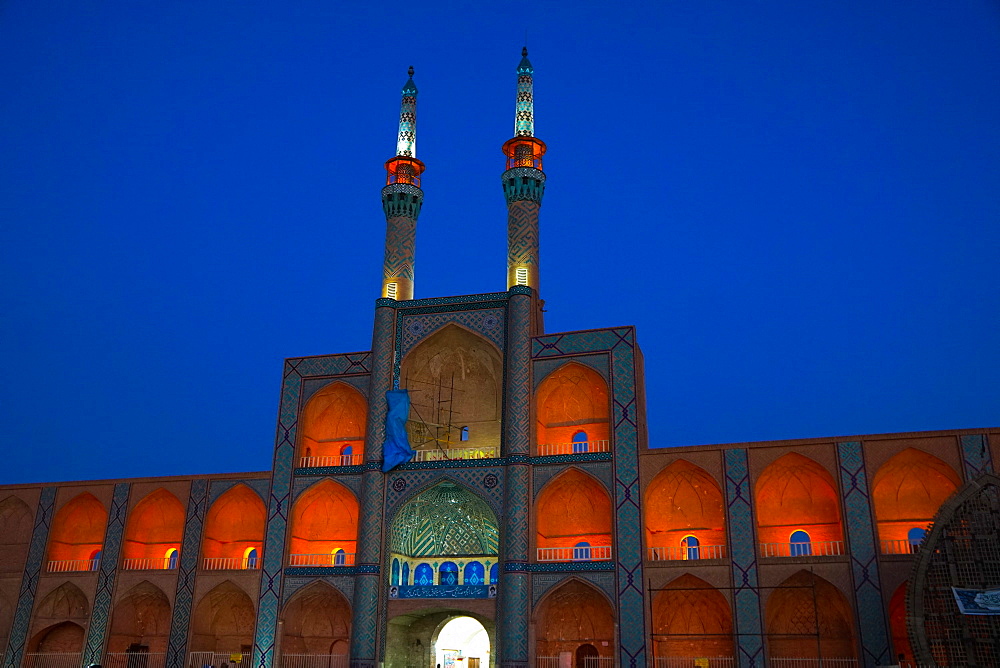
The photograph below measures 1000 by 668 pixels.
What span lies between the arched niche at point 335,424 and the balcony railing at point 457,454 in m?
2.37

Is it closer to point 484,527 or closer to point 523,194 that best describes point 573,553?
point 484,527

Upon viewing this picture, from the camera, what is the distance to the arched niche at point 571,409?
25.3m

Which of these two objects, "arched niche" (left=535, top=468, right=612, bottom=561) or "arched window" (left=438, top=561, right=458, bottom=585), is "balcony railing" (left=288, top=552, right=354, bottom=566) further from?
"arched niche" (left=535, top=468, right=612, bottom=561)

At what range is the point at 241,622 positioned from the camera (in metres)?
27.4

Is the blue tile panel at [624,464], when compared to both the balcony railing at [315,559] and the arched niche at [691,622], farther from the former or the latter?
the balcony railing at [315,559]

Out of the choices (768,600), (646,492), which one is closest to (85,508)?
(646,492)

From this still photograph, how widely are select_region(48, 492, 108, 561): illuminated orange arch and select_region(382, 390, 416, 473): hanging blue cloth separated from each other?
37.0 feet

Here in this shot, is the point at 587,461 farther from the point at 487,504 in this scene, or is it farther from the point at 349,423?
the point at 349,423

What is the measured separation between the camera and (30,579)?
92.8 feet

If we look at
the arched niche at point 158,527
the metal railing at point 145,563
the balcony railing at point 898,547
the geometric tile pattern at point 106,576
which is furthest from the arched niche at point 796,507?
the geometric tile pattern at point 106,576

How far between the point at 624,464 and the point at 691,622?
460 centimetres

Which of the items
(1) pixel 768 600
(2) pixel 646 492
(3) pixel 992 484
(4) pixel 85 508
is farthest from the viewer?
(4) pixel 85 508

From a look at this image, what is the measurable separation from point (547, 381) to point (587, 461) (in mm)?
2869

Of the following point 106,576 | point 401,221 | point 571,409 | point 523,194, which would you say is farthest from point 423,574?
point 523,194
